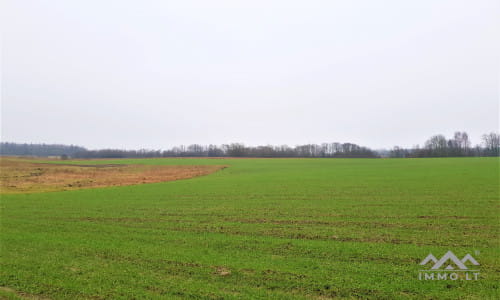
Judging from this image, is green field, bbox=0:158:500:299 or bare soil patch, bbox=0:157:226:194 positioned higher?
green field, bbox=0:158:500:299

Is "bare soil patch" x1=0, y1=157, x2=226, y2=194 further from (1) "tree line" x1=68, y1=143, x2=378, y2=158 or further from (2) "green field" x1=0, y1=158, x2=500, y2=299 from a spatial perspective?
(1) "tree line" x1=68, y1=143, x2=378, y2=158

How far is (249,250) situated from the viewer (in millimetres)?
8891

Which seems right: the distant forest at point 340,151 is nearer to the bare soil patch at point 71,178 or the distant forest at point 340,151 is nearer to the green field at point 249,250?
the bare soil patch at point 71,178

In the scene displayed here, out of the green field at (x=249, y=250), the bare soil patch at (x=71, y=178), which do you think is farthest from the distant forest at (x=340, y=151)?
the green field at (x=249, y=250)

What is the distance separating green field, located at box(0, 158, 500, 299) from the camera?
639 centimetres

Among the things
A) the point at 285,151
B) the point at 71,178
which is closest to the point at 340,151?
the point at 285,151

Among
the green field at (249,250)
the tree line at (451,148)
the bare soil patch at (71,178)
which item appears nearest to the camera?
the green field at (249,250)

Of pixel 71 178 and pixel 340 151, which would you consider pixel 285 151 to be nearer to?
pixel 340 151

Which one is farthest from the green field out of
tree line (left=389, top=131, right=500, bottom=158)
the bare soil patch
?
tree line (left=389, top=131, right=500, bottom=158)

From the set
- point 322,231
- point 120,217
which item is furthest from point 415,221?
point 120,217

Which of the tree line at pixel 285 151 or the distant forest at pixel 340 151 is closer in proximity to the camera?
the distant forest at pixel 340 151

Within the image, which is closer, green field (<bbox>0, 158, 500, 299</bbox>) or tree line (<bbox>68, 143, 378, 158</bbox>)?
green field (<bbox>0, 158, 500, 299</bbox>)

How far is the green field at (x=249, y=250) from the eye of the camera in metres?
6.39

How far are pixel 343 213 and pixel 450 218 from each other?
185 inches
